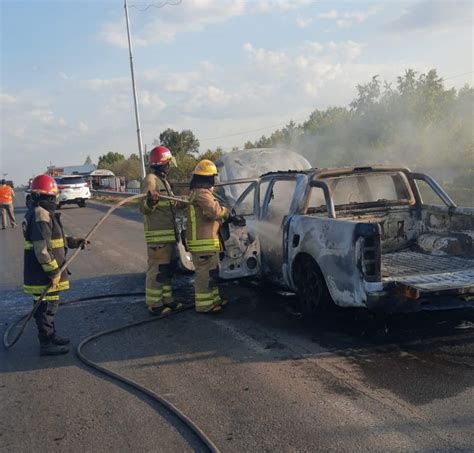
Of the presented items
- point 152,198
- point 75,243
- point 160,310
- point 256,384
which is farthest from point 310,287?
point 75,243

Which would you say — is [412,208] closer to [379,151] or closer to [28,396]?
[28,396]

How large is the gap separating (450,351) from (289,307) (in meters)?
2.13

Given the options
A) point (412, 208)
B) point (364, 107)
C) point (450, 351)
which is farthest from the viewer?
point (364, 107)

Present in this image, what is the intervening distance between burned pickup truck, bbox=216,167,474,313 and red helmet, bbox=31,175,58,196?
2140 mm

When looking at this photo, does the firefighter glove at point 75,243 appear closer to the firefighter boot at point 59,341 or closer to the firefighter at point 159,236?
the firefighter boot at point 59,341

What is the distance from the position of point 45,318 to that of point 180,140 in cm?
5291

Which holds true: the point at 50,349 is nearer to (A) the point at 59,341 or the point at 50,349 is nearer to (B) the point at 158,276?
(A) the point at 59,341

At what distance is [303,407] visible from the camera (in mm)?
3789

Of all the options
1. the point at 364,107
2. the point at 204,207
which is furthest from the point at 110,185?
the point at 204,207

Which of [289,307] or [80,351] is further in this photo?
[289,307]

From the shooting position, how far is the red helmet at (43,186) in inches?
207

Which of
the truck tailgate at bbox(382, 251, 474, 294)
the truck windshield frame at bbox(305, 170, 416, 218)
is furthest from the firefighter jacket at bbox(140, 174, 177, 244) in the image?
the truck tailgate at bbox(382, 251, 474, 294)

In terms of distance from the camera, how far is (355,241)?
480 cm

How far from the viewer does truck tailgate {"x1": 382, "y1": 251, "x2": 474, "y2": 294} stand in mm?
4629
